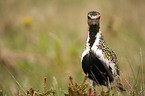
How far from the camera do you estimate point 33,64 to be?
202 inches

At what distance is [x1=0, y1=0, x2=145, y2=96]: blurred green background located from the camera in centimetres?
433

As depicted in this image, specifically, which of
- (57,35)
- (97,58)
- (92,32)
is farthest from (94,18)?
(57,35)

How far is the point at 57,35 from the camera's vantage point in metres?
4.54

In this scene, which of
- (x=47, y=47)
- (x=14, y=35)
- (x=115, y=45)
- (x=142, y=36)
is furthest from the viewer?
(x=14, y=35)

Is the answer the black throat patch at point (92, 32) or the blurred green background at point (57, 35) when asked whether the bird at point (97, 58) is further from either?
the blurred green background at point (57, 35)

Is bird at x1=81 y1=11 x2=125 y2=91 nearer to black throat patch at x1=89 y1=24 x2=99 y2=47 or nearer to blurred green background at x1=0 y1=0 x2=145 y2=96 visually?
black throat patch at x1=89 y1=24 x2=99 y2=47

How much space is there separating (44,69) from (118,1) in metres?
2.12

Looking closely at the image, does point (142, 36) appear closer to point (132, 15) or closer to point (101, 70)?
point (132, 15)

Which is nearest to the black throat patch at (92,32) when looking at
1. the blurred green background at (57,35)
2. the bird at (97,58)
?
the bird at (97,58)

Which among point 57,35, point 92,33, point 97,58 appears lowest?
point 97,58

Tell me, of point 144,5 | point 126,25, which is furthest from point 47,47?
point 144,5

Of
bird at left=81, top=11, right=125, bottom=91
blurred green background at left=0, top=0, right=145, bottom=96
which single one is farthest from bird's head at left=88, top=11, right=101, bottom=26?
blurred green background at left=0, top=0, right=145, bottom=96

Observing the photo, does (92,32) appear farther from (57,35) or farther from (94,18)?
(57,35)

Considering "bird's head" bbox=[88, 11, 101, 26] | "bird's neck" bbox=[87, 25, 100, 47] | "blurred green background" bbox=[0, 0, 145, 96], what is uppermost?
"blurred green background" bbox=[0, 0, 145, 96]
